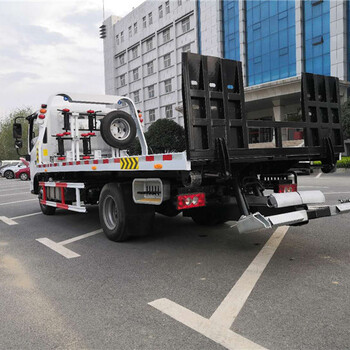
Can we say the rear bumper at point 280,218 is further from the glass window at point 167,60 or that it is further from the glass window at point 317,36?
the glass window at point 167,60

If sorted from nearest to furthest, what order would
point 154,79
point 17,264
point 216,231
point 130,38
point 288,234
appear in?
point 17,264
point 288,234
point 216,231
point 154,79
point 130,38

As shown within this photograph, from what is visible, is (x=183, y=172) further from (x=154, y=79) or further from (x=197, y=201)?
(x=154, y=79)

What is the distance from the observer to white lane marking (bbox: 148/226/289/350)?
8.76ft

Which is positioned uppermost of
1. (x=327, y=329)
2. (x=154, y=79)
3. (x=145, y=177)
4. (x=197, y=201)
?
(x=154, y=79)

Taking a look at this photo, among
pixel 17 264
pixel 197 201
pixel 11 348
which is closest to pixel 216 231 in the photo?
pixel 197 201

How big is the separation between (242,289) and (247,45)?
124ft

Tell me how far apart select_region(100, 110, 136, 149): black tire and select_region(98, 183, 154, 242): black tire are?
7.20 feet

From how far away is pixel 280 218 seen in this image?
13.4 feet

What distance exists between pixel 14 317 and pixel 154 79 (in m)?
52.6

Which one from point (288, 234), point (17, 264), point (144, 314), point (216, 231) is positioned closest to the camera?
point (144, 314)

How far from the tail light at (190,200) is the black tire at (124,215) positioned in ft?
3.60

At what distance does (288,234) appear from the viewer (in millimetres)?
5930

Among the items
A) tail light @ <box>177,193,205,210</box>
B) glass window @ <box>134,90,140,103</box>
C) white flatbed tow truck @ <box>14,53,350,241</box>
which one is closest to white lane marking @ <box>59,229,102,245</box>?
white flatbed tow truck @ <box>14,53,350,241</box>

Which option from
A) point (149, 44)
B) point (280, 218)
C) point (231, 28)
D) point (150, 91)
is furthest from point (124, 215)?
point (149, 44)
